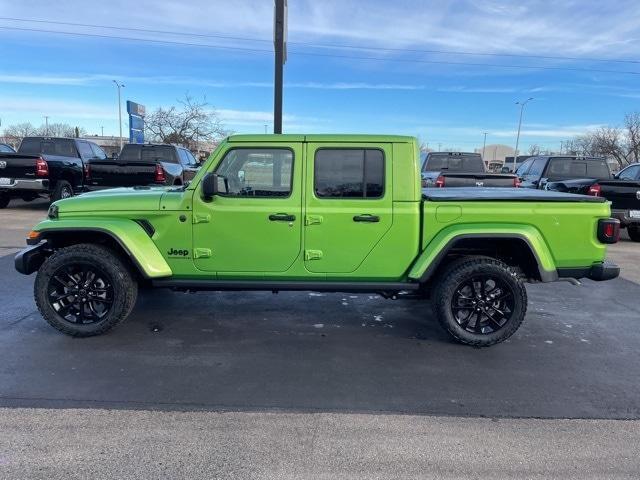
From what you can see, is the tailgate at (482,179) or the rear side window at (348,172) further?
the tailgate at (482,179)

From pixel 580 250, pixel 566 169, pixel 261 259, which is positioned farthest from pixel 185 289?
pixel 566 169

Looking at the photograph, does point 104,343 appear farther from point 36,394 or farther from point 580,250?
point 580,250

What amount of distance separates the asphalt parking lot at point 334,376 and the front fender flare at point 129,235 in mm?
673

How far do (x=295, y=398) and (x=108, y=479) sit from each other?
1.29 metres

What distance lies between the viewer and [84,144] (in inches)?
562

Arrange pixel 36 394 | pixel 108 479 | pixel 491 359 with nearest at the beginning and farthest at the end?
pixel 108 479 → pixel 36 394 → pixel 491 359

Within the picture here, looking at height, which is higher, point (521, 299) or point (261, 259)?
point (261, 259)

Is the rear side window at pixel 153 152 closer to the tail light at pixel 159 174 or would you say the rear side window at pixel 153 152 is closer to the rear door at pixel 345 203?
the tail light at pixel 159 174

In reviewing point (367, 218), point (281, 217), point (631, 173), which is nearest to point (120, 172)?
point (281, 217)

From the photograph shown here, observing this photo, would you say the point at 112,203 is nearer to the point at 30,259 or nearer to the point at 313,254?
the point at 30,259

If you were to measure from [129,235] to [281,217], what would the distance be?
1334 mm

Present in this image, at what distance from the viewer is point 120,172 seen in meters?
11.9

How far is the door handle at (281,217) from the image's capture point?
4387 millimetres

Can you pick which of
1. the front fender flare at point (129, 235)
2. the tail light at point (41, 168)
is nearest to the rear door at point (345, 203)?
the front fender flare at point (129, 235)
